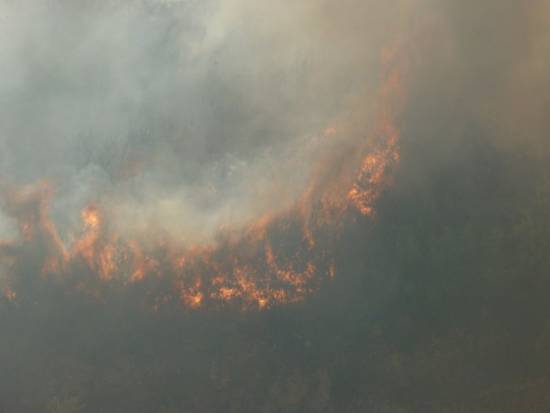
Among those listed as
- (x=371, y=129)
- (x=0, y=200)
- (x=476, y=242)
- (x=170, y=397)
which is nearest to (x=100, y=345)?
(x=170, y=397)

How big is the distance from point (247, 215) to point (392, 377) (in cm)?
808

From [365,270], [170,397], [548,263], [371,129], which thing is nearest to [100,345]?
[170,397]

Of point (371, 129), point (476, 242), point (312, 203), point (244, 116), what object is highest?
point (244, 116)

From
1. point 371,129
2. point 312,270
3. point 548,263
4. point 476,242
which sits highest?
point 371,129

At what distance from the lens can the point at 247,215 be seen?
20266 mm

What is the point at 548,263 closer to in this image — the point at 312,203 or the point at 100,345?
the point at 312,203

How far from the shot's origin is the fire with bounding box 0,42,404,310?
19.8 metres

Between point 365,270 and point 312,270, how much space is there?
2.06m

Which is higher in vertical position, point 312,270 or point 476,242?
point 312,270

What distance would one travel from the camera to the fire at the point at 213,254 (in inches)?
780

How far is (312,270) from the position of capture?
20.2 metres

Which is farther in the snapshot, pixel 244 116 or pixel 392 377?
pixel 244 116

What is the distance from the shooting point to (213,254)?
66.2 feet

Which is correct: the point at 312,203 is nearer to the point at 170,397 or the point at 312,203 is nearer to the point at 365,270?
the point at 365,270
